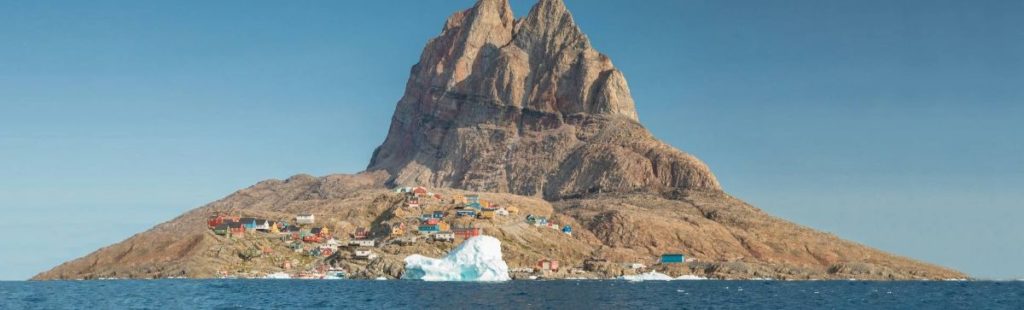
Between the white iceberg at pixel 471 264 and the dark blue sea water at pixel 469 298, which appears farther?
the white iceberg at pixel 471 264

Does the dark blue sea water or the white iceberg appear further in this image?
the white iceberg

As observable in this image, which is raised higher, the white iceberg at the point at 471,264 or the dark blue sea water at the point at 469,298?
the white iceberg at the point at 471,264

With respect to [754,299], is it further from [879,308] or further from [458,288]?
[458,288]

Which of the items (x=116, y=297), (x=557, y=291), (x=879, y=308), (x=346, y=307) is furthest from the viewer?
(x=557, y=291)

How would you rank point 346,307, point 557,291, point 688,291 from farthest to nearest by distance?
point 688,291
point 557,291
point 346,307

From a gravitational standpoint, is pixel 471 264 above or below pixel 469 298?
A: above

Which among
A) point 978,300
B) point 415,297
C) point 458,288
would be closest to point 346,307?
point 415,297

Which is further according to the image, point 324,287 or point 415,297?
point 324,287

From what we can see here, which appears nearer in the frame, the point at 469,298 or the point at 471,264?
the point at 469,298
